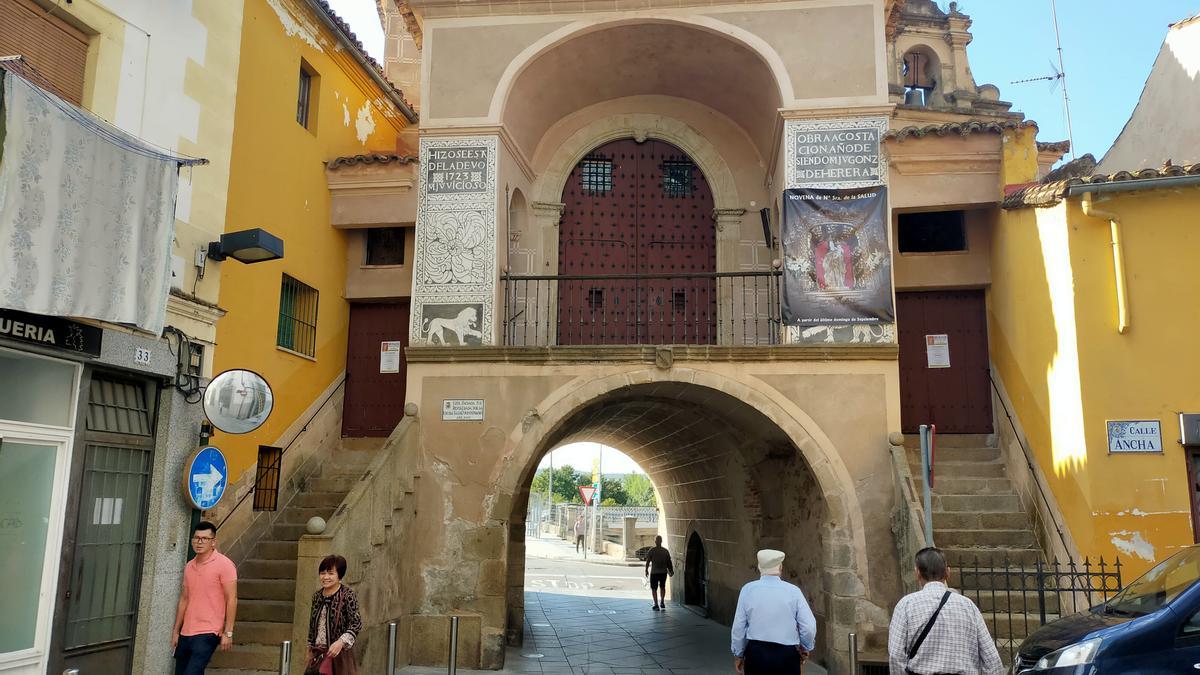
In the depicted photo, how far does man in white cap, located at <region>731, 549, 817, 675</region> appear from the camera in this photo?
5957 mm

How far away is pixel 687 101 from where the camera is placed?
573 inches

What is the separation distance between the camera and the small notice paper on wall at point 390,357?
549 inches

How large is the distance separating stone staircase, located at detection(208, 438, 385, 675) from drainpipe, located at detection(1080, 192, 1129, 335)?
9.07 m

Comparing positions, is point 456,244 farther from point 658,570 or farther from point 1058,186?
point 658,570

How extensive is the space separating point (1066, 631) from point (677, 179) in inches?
381

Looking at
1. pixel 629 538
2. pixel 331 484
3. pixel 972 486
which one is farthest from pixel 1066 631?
pixel 629 538

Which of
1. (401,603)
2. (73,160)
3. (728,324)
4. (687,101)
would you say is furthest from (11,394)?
(687,101)

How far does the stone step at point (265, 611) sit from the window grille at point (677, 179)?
27.0 ft

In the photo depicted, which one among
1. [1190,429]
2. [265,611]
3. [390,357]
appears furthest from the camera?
[390,357]

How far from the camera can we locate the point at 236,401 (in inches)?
356

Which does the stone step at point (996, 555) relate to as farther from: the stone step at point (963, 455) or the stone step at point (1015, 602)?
the stone step at point (963, 455)

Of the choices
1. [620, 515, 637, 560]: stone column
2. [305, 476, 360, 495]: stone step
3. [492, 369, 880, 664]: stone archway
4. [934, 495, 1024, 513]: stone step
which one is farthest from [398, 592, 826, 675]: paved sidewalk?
[620, 515, 637, 560]: stone column

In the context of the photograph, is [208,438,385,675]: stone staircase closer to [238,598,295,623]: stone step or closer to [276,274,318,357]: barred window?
[238,598,295,623]: stone step

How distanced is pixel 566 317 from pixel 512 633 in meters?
4.75
